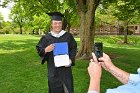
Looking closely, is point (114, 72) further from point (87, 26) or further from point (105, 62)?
point (87, 26)

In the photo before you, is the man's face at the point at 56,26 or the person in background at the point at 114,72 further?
the man's face at the point at 56,26

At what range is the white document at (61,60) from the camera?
763cm

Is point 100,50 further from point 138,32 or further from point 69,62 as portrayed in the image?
point 138,32

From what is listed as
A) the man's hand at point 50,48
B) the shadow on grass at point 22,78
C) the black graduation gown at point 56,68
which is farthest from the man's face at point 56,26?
the shadow on grass at point 22,78

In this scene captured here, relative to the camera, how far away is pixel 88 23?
61.6ft

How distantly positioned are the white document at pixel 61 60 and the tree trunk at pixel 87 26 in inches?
435

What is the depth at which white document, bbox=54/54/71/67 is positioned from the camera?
7635mm

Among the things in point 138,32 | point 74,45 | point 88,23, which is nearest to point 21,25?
point 138,32

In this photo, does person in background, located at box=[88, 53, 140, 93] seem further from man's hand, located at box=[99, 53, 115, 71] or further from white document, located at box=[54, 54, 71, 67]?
white document, located at box=[54, 54, 71, 67]

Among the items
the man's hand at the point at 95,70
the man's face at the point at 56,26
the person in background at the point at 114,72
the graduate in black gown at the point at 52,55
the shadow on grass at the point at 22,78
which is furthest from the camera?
the shadow on grass at the point at 22,78

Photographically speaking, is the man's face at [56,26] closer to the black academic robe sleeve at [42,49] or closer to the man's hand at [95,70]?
the black academic robe sleeve at [42,49]

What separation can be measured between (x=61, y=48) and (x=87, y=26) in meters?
11.2

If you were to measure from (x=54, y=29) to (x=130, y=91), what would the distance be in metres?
4.93

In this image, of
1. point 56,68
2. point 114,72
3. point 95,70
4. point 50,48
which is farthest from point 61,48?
point 95,70
